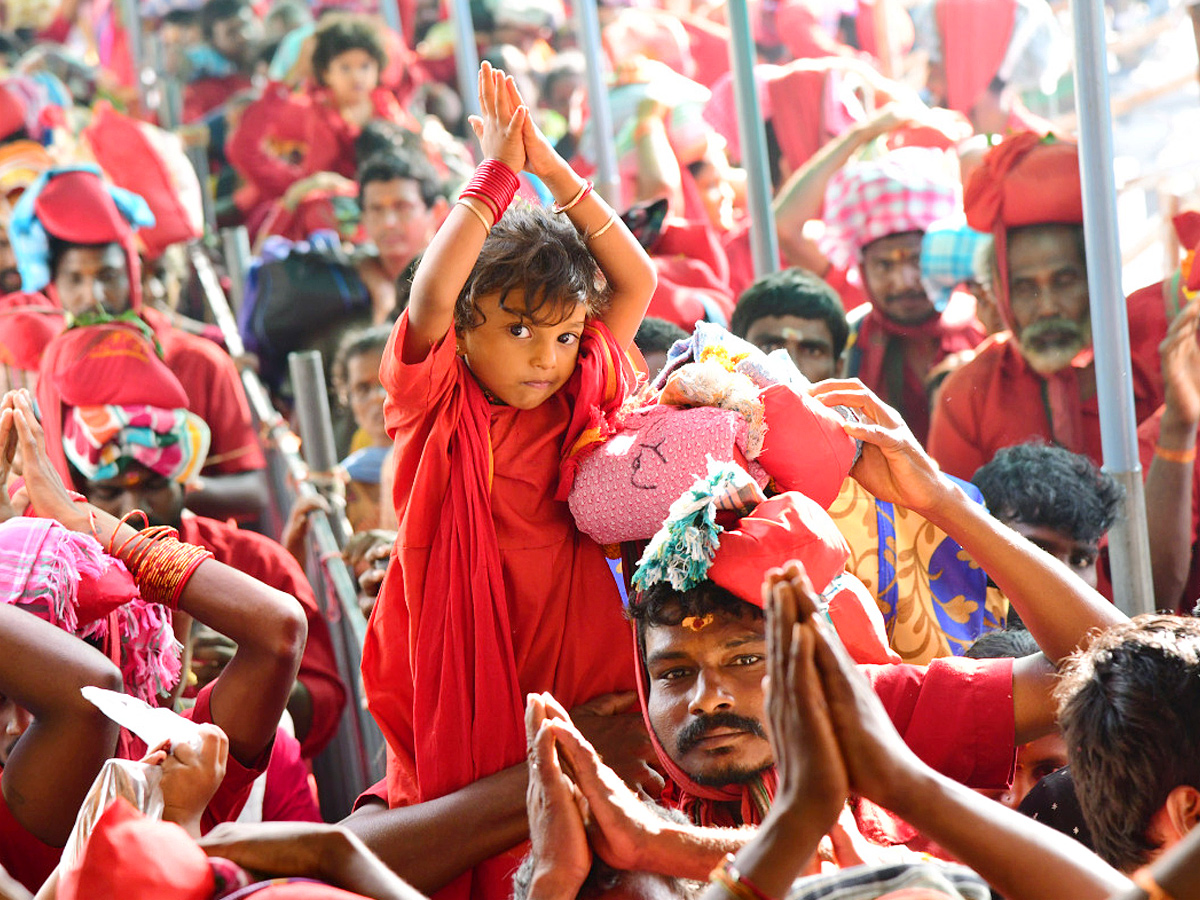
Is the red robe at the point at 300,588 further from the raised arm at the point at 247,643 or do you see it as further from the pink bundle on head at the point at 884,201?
the pink bundle on head at the point at 884,201

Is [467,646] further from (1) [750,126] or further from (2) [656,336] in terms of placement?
(1) [750,126]

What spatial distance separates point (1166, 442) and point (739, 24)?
167 centimetres

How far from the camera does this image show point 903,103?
18.0ft

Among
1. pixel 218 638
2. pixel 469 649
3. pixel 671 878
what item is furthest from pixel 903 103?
pixel 671 878

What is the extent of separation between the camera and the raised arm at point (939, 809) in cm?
151

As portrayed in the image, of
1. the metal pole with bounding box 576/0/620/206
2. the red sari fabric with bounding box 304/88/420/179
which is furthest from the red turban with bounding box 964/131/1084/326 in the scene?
the red sari fabric with bounding box 304/88/420/179

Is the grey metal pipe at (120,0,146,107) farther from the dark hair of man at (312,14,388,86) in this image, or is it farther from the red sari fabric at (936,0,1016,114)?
the red sari fabric at (936,0,1016,114)

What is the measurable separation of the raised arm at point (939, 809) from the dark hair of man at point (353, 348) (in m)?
3.37

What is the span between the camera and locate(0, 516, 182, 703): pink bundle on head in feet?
7.43

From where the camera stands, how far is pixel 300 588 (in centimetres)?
376

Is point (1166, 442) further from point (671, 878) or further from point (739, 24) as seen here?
point (671, 878)

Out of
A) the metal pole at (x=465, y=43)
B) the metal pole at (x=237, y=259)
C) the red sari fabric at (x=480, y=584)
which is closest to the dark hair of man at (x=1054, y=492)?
the red sari fabric at (x=480, y=584)

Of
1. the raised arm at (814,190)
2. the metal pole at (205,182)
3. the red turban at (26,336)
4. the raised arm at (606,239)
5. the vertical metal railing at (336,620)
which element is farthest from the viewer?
the metal pole at (205,182)

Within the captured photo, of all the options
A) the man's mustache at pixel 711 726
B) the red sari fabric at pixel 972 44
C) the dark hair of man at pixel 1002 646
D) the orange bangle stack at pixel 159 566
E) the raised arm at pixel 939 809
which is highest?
the red sari fabric at pixel 972 44
